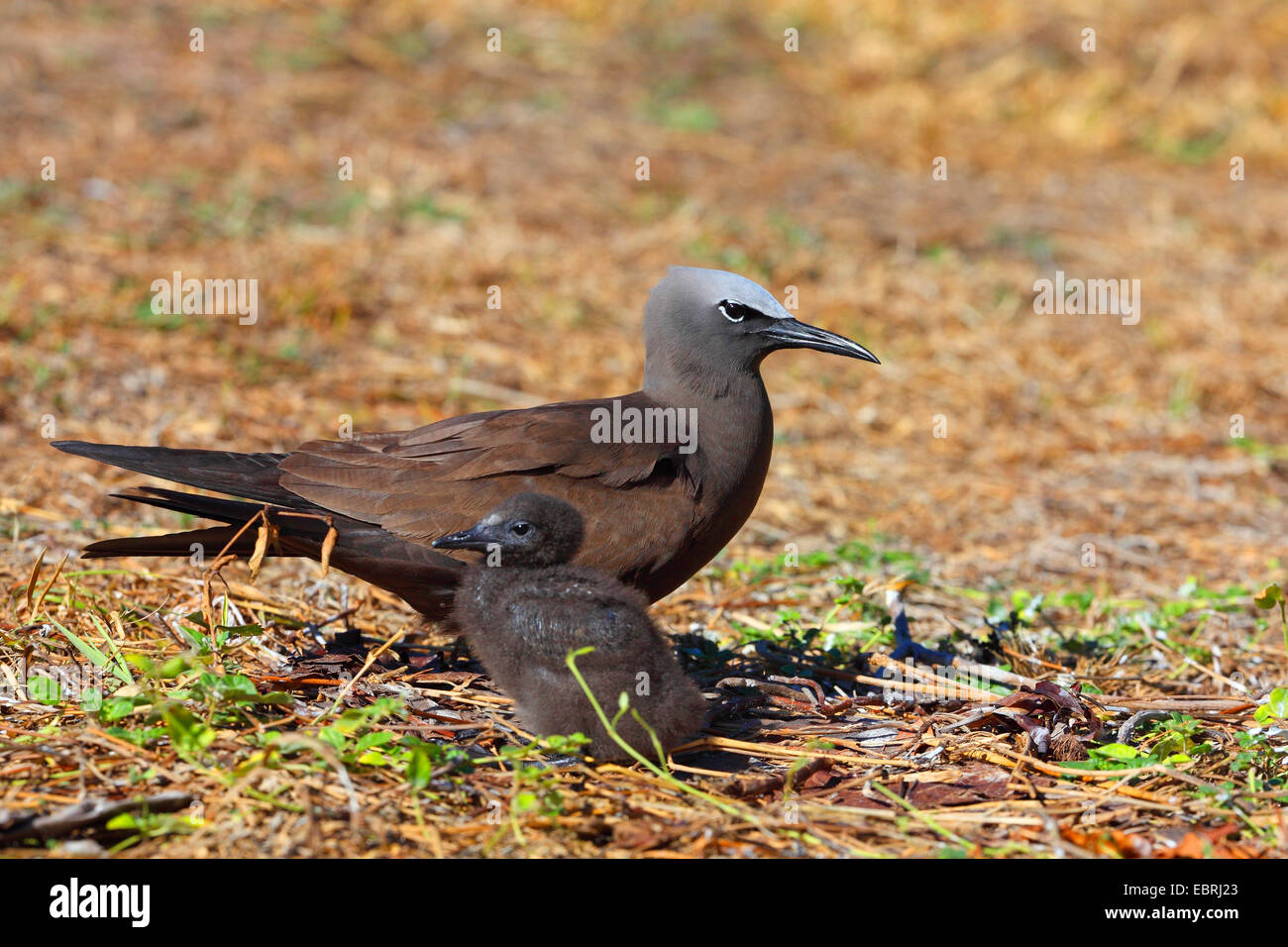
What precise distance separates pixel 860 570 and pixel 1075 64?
10.2m

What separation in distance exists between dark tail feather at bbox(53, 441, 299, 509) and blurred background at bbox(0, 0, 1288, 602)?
3.54ft

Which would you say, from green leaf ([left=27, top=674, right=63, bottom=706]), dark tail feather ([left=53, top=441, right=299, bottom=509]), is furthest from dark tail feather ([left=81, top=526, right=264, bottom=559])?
green leaf ([left=27, top=674, right=63, bottom=706])

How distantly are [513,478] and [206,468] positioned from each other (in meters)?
1.03

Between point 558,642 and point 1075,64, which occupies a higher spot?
point 1075,64

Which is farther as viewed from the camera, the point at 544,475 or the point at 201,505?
the point at 544,475

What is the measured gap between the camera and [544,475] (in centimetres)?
435

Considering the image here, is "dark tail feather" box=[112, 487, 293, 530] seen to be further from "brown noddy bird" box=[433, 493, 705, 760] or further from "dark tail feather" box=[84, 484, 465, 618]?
"brown noddy bird" box=[433, 493, 705, 760]

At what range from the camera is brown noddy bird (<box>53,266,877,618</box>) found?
424 cm

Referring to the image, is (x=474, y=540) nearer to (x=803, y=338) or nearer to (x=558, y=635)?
(x=558, y=635)

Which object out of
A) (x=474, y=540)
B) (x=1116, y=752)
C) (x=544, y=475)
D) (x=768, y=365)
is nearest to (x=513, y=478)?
(x=544, y=475)
